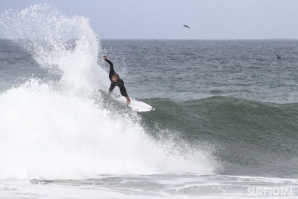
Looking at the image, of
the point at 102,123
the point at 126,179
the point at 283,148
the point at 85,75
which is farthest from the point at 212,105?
the point at 126,179

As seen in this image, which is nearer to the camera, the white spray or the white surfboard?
the white spray

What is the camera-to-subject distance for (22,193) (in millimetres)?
8992

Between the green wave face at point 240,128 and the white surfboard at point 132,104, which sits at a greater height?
the white surfboard at point 132,104

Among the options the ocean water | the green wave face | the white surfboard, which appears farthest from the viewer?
the white surfboard

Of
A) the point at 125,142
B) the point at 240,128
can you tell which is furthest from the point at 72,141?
the point at 240,128

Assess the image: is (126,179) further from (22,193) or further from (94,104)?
(94,104)

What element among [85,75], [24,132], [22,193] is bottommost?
[22,193]

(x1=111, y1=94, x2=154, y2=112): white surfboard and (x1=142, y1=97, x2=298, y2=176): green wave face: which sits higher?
(x1=111, y1=94, x2=154, y2=112): white surfboard

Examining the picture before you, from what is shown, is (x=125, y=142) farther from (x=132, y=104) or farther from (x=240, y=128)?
(x=240, y=128)

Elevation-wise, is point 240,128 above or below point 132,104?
below

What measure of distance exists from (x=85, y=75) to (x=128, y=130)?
12.6ft

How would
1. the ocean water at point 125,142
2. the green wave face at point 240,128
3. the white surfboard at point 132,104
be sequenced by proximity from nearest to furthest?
the ocean water at point 125,142, the green wave face at point 240,128, the white surfboard at point 132,104

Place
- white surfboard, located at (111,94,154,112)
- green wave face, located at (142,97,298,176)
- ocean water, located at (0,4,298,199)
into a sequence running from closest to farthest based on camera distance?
ocean water, located at (0,4,298,199) < green wave face, located at (142,97,298,176) < white surfboard, located at (111,94,154,112)

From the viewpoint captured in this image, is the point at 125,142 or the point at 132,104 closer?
the point at 125,142
